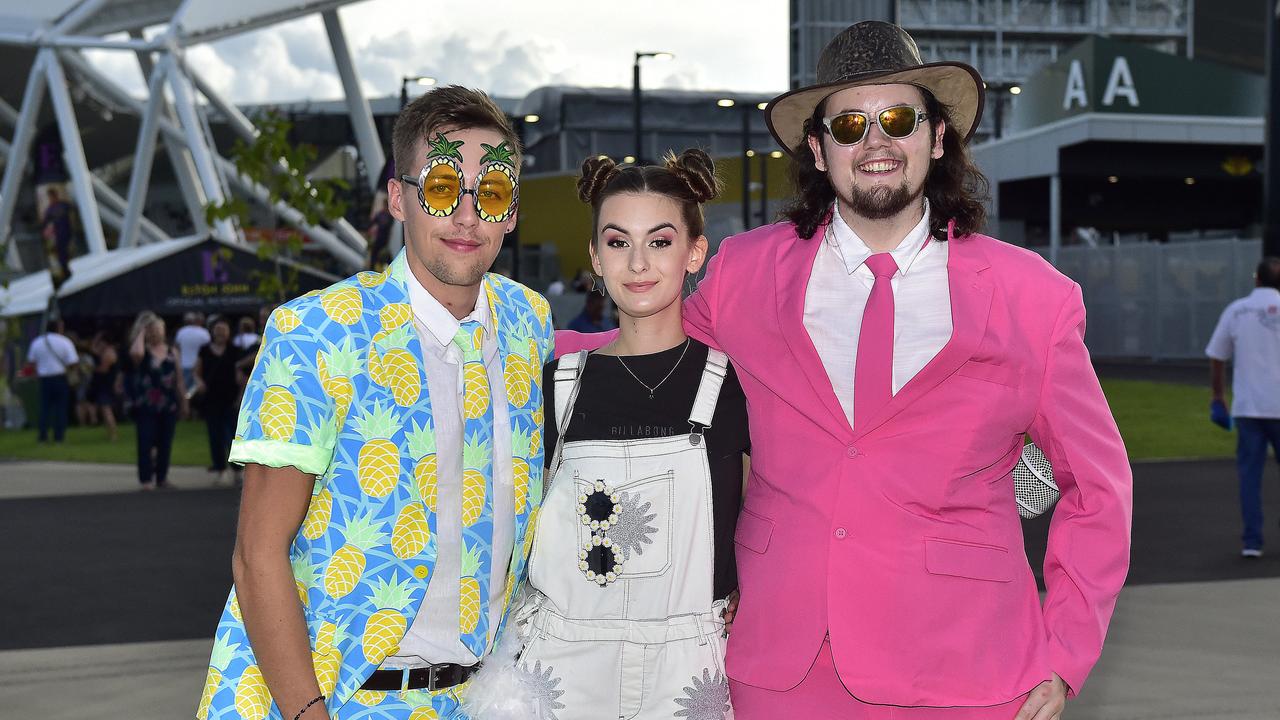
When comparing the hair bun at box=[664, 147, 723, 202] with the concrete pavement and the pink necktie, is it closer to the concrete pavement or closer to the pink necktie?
the pink necktie

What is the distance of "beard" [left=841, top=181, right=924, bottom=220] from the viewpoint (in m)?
3.10

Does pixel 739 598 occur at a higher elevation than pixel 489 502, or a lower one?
lower

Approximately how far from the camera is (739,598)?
3.14 meters

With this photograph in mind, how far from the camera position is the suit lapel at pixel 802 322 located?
2.97 m

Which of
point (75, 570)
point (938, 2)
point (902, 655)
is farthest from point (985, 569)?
point (938, 2)

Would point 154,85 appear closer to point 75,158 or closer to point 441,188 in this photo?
point 75,158

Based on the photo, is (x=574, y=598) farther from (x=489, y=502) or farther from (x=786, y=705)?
(x=786, y=705)

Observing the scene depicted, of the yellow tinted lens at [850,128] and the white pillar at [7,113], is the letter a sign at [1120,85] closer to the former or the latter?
the yellow tinted lens at [850,128]

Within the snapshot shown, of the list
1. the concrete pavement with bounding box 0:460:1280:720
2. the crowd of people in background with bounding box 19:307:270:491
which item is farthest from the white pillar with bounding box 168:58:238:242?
the concrete pavement with bounding box 0:460:1280:720

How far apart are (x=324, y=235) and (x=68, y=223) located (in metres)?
7.79

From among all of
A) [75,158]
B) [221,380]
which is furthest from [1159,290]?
[75,158]

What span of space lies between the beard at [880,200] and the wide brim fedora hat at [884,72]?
280 millimetres

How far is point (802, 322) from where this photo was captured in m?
3.06

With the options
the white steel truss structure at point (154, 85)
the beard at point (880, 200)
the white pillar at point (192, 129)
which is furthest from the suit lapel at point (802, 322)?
the white pillar at point (192, 129)
